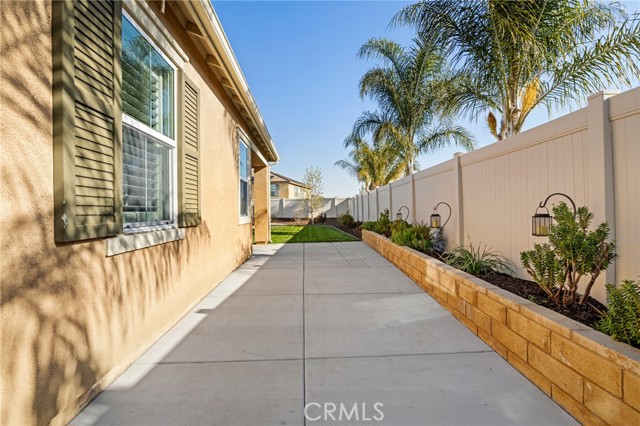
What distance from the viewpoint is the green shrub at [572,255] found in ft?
8.57

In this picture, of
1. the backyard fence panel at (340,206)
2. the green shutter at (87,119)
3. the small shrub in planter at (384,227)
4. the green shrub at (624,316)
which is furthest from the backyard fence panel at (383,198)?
the backyard fence panel at (340,206)

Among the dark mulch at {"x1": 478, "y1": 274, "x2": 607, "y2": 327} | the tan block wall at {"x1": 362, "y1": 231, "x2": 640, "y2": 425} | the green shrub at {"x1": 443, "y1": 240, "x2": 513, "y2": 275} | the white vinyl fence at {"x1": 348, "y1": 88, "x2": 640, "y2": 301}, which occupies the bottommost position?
the tan block wall at {"x1": 362, "y1": 231, "x2": 640, "y2": 425}

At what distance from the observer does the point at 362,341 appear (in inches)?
135

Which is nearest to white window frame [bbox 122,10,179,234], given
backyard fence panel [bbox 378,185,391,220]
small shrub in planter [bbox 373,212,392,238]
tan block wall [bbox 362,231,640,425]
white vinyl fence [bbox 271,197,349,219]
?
tan block wall [bbox 362,231,640,425]

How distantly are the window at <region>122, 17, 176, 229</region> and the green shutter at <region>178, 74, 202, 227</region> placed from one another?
10cm

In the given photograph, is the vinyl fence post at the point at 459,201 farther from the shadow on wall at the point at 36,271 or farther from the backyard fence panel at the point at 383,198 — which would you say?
the backyard fence panel at the point at 383,198

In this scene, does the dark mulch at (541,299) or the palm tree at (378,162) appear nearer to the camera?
the dark mulch at (541,299)

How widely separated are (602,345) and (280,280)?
4.89 metres

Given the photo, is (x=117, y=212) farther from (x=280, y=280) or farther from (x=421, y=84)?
(x=421, y=84)

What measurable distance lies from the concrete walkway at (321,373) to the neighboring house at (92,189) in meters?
0.39

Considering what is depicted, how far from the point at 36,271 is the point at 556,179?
4.53m

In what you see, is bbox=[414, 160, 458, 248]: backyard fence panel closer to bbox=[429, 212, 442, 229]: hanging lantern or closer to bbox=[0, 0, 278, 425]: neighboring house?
bbox=[429, 212, 442, 229]: hanging lantern

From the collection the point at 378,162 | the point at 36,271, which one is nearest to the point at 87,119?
the point at 36,271

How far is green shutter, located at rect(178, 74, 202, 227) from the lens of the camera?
414 centimetres
